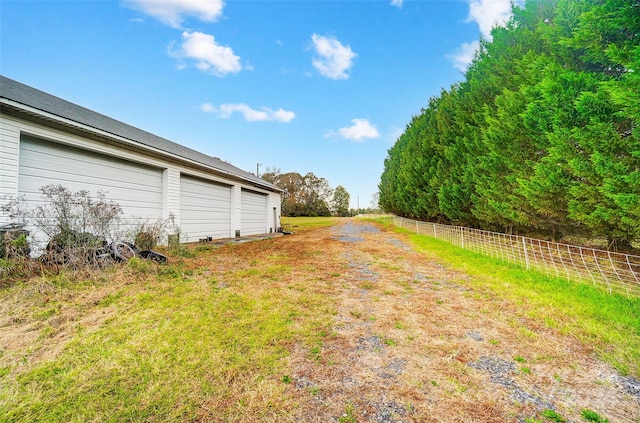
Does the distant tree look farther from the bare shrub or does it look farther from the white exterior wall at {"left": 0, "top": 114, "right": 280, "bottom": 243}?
the bare shrub

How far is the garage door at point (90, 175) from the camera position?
5293 millimetres

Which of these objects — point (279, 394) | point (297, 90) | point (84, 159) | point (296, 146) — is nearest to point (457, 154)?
point (297, 90)

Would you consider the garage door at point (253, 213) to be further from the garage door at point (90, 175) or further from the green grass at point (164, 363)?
the green grass at point (164, 363)

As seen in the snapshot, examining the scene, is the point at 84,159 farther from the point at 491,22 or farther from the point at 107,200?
the point at 491,22

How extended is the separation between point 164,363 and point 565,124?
762 cm

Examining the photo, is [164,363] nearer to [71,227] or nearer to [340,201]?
[71,227]

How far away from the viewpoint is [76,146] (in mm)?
5992

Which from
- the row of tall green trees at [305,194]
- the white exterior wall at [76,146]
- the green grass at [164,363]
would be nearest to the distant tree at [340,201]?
the row of tall green trees at [305,194]

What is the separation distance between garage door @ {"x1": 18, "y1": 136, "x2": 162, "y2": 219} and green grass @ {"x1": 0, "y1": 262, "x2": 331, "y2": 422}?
395 cm

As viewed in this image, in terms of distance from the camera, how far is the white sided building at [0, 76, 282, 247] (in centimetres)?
496

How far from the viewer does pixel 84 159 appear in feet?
20.6

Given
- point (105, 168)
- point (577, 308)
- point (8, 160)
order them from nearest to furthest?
point (577, 308)
point (8, 160)
point (105, 168)

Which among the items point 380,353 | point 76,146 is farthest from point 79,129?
point 380,353

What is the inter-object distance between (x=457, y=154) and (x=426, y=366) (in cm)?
1060
